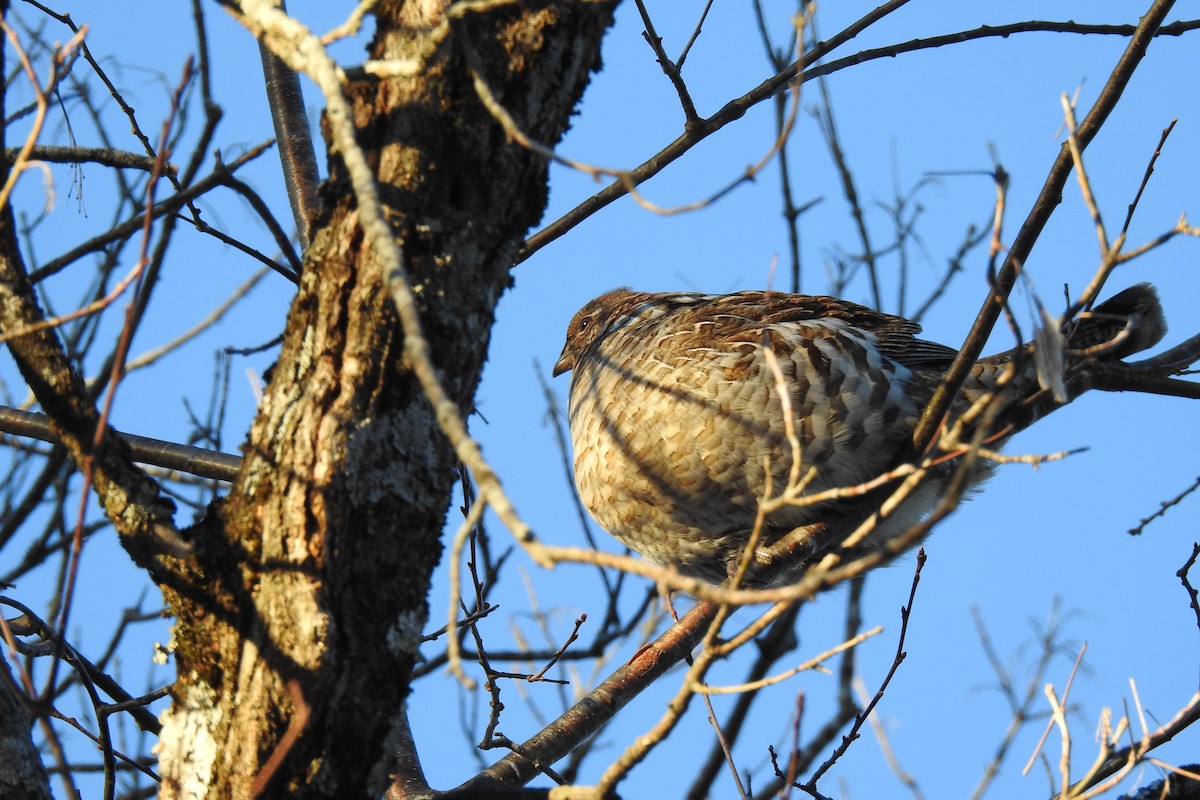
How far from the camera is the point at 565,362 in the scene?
247 inches

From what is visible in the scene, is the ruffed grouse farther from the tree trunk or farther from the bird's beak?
the tree trunk

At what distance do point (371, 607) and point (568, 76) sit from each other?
1074mm

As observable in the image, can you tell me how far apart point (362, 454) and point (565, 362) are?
13.9ft

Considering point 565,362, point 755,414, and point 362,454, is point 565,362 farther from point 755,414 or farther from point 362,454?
point 362,454

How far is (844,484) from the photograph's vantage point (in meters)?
4.10

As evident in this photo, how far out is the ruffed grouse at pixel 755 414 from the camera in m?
4.07

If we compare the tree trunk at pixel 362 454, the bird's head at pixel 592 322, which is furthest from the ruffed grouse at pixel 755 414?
the tree trunk at pixel 362 454

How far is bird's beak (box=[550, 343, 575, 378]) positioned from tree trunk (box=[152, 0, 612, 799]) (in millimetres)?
4067

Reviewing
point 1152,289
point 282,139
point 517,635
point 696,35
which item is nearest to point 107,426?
point 282,139

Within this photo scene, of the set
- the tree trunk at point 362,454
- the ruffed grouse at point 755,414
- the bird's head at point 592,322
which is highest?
the bird's head at point 592,322

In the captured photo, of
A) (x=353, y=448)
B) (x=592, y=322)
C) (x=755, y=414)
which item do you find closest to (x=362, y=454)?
(x=353, y=448)

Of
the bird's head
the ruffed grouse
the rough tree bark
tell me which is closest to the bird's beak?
the bird's head

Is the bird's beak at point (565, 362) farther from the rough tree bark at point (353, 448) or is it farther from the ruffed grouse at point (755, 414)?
the rough tree bark at point (353, 448)

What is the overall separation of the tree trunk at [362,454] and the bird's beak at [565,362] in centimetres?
407
